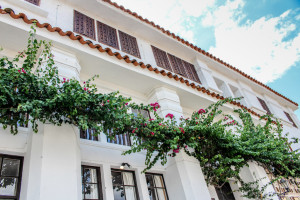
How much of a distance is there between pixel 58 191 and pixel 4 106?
140cm

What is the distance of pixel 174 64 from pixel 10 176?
22.2 ft

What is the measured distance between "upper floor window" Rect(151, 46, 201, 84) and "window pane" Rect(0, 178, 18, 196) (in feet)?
19.2

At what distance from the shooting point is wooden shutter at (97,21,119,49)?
7.32 metres

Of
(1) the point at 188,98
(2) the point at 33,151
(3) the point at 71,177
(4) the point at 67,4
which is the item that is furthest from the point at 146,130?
(4) the point at 67,4

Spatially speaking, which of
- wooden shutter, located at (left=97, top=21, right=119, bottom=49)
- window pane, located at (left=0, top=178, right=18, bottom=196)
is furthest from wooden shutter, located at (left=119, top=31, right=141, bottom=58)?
window pane, located at (left=0, top=178, right=18, bottom=196)

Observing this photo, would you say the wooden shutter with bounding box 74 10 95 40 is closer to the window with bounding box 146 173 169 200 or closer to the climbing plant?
the climbing plant

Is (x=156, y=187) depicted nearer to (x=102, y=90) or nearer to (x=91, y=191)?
(x=91, y=191)

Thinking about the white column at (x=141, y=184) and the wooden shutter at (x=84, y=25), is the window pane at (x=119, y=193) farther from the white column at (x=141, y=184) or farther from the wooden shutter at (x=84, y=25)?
the wooden shutter at (x=84, y=25)

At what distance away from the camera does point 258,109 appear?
1123 cm

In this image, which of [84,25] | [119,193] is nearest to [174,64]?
[84,25]

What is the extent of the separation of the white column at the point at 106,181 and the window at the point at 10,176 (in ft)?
4.80

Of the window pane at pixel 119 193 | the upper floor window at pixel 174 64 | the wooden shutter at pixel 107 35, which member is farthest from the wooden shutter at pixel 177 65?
the window pane at pixel 119 193

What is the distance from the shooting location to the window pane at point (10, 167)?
3.81 m

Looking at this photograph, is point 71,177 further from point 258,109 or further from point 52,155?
point 258,109
